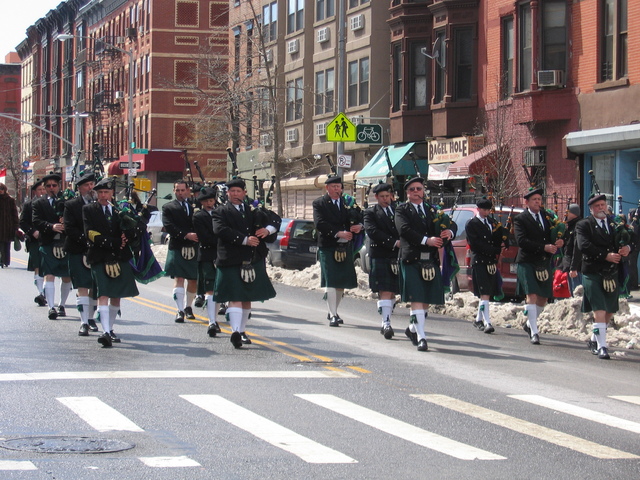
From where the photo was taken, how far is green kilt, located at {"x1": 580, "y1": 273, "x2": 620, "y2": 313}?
12539 millimetres

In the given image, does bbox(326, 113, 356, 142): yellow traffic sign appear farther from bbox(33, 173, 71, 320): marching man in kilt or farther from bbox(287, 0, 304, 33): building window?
bbox(287, 0, 304, 33): building window

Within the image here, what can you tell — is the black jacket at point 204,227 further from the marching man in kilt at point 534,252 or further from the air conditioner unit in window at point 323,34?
the air conditioner unit in window at point 323,34

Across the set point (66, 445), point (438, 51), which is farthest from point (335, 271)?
point (438, 51)

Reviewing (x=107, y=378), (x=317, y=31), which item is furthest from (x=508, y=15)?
(x=107, y=378)

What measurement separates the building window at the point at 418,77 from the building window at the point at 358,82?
3.55 metres

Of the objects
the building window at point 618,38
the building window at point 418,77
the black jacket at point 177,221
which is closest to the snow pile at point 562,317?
the black jacket at point 177,221

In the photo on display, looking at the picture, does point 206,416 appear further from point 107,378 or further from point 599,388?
point 599,388

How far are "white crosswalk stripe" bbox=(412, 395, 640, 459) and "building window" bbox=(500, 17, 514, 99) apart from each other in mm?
21024

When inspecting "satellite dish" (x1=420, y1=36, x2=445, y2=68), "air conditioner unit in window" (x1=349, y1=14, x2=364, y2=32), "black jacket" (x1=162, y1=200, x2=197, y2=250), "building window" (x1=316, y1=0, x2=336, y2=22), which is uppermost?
"building window" (x1=316, y1=0, x2=336, y2=22)

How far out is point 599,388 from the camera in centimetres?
1038

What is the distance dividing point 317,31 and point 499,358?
31.1 metres

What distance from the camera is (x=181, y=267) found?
15.8m

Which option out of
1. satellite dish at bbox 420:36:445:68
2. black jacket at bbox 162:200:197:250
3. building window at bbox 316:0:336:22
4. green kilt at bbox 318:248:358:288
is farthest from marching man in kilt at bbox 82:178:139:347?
building window at bbox 316:0:336:22

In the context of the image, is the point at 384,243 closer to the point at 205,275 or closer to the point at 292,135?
the point at 205,275
